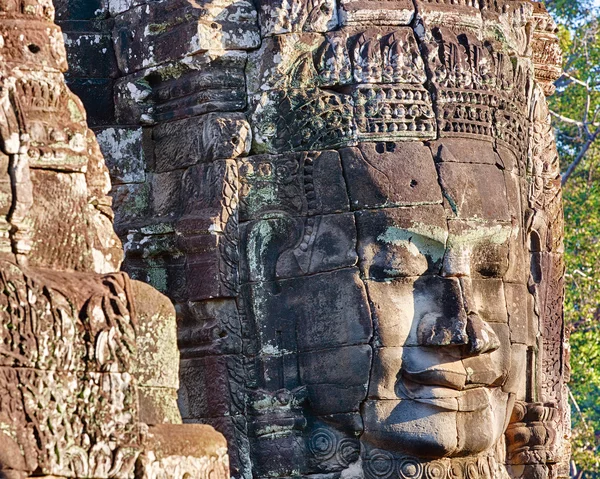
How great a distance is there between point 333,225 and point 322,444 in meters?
1.48

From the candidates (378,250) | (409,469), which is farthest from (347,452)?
(378,250)

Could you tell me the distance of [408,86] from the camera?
41.1ft

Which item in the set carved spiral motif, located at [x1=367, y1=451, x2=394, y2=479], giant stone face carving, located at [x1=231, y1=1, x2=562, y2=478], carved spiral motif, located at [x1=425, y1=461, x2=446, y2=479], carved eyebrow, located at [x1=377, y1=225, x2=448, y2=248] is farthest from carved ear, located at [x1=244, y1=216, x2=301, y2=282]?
carved spiral motif, located at [x1=425, y1=461, x2=446, y2=479]

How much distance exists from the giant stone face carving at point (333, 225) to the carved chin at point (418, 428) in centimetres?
1

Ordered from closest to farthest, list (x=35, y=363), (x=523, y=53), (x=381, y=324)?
1. (x=35, y=363)
2. (x=381, y=324)
3. (x=523, y=53)

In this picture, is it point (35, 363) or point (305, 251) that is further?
point (305, 251)

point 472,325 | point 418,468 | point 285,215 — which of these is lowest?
point 418,468

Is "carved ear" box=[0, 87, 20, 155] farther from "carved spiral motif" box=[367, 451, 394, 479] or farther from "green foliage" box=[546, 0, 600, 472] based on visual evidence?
"green foliage" box=[546, 0, 600, 472]

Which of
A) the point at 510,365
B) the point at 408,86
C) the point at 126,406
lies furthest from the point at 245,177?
the point at 126,406

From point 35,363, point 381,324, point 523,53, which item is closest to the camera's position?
point 35,363

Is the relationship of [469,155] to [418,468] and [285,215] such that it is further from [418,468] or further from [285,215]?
[418,468]

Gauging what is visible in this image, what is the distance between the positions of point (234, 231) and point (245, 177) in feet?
1.25

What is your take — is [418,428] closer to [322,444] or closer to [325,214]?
[322,444]

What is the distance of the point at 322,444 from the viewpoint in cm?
1234
